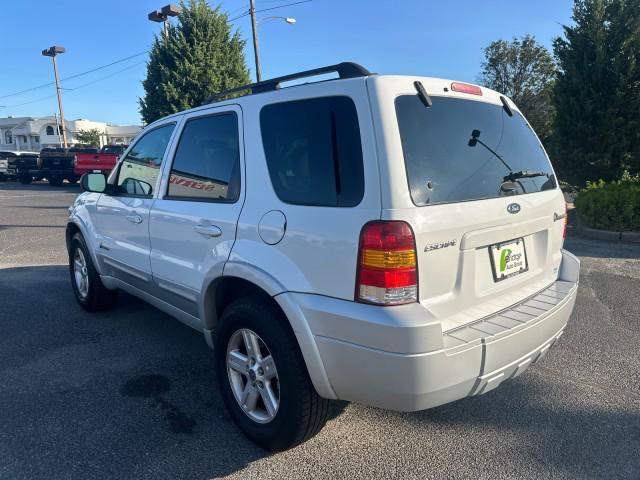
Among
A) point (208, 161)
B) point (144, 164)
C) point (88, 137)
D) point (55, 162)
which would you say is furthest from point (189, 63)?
point (88, 137)

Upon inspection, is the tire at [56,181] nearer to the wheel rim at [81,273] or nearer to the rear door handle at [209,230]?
the wheel rim at [81,273]

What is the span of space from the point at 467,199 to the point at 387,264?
593 mm

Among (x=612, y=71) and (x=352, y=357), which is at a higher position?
(x=612, y=71)

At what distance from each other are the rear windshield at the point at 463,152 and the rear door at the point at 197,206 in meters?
1.02

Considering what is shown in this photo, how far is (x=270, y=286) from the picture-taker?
2408 millimetres

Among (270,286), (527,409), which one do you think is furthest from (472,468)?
(270,286)

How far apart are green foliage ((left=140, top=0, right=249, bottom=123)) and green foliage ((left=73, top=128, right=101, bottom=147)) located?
1802 inches

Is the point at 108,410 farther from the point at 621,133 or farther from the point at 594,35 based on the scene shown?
the point at 594,35

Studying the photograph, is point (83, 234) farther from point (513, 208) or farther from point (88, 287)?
point (513, 208)

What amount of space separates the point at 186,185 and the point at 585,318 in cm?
379

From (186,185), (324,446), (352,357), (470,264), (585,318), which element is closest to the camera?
(352,357)

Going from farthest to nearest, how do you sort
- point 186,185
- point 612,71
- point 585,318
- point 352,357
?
point 612,71
point 585,318
point 186,185
point 352,357

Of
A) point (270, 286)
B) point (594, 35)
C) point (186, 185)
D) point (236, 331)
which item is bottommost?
point (236, 331)

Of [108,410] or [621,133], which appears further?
[621,133]
